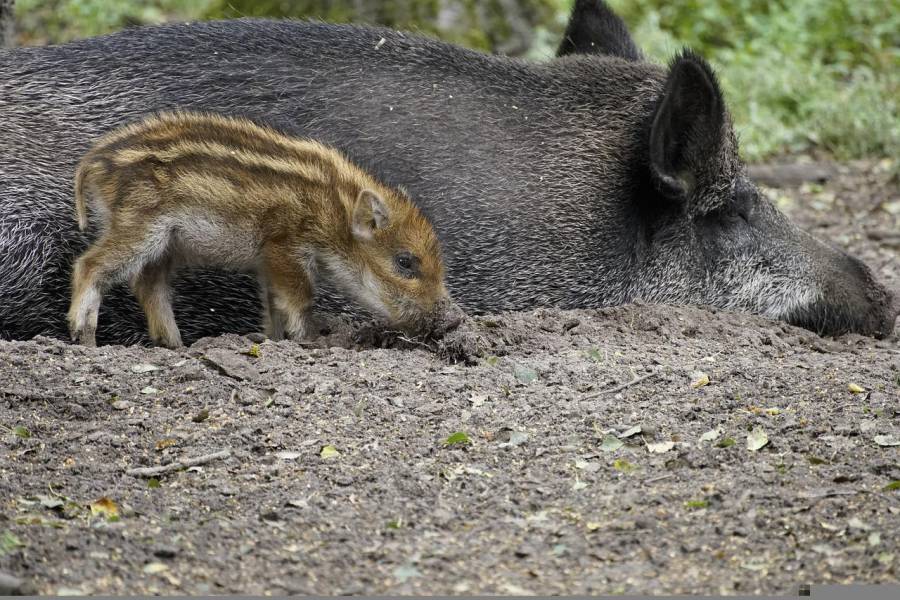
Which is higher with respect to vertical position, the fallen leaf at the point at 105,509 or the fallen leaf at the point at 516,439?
the fallen leaf at the point at 516,439

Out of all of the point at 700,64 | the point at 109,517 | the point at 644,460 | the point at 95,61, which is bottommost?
the point at 109,517

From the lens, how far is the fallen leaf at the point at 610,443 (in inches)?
177

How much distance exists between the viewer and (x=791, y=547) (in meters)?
3.71

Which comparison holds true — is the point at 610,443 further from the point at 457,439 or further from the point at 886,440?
the point at 886,440

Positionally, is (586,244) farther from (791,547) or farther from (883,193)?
(883,193)

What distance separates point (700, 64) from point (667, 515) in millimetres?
3195

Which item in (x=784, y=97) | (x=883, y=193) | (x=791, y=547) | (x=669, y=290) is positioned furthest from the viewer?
(x=784, y=97)

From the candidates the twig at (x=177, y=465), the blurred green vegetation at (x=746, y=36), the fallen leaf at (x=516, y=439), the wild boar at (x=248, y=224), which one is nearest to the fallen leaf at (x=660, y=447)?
the fallen leaf at (x=516, y=439)

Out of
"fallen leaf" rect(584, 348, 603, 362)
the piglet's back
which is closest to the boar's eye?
the piglet's back

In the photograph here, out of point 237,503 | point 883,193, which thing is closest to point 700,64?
point 237,503

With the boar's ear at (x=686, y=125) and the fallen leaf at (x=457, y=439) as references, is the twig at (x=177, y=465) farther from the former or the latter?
the boar's ear at (x=686, y=125)

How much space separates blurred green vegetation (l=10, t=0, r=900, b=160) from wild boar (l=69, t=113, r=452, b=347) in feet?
14.9

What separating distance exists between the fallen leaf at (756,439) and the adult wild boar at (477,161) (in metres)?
2.04

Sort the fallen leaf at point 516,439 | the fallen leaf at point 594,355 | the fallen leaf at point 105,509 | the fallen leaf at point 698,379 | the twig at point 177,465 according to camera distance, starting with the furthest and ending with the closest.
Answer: the fallen leaf at point 594,355 → the fallen leaf at point 698,379 → the fallen leaf at point 516,439 → the twig at point 177,465 → the fallen leaf at point 105,509
